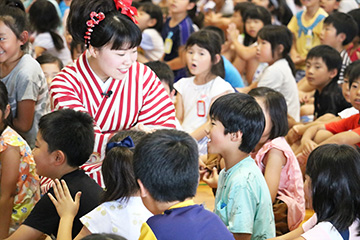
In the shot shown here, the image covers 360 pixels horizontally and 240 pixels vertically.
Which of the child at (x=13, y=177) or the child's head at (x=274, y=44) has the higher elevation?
the child's head at (x=274, y=44)

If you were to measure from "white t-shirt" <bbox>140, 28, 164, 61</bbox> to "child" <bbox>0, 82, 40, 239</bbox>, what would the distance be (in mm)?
2717

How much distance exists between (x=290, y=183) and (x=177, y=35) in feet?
8.98

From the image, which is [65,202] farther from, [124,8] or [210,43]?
[210,43]

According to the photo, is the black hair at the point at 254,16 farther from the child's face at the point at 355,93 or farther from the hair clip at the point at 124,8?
the hair clip at the point at 124,8

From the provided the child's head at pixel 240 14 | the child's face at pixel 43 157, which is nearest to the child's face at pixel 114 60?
the child's face at pixel 43 157

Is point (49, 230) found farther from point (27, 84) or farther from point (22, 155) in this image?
point (27, 84)

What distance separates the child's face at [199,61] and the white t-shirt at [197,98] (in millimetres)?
96

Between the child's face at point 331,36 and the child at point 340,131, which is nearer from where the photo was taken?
the child at point 340,131

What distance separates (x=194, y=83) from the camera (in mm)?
3936

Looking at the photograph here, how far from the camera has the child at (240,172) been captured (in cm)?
216

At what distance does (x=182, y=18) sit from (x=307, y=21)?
1163 millimetres

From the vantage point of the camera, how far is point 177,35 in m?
5.15

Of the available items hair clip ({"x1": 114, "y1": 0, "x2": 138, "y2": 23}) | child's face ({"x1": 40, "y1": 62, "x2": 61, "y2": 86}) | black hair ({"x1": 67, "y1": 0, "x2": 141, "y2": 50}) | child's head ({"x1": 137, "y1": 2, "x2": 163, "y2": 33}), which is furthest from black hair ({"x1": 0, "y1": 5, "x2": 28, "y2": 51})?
child's head ({"x1": 137, "y1": 2, "x2": 163, "y2": 33})

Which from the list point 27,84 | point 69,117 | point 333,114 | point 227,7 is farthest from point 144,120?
point 227,7
